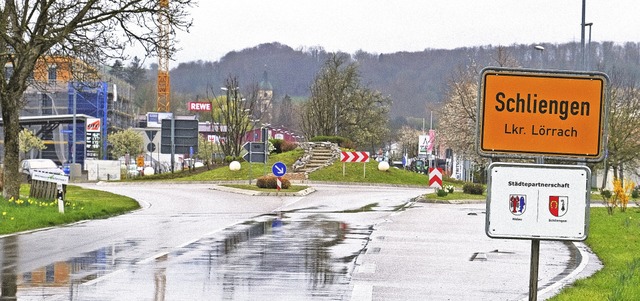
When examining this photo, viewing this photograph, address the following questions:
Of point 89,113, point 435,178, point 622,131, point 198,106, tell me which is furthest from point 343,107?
point 435,178

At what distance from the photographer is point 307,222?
86.4 ft

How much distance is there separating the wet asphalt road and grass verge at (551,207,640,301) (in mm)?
567

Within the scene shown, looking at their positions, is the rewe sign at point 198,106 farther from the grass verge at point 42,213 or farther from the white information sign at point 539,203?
the white information sign at point 539,203

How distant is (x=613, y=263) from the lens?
1653 centimetres

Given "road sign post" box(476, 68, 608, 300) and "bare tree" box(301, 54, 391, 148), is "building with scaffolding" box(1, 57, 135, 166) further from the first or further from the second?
"road sign post" box(476, 68, 608, 300)

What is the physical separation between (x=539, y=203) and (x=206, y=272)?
6.46m

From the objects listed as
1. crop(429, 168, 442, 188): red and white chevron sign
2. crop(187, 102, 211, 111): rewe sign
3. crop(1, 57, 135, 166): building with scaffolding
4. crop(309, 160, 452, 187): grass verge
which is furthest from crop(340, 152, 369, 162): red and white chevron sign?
crop(187, 102, 211, 111): rewe sign

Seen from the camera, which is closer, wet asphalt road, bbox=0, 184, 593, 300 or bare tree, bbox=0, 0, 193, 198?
wet asphalt road, bbox=0, 184, 593, 300

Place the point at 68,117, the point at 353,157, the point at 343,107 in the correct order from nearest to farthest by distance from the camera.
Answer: the point at 353,157, the point at 68,117, the point at 343,107

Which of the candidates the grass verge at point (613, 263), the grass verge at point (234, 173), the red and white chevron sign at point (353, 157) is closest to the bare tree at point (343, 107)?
the grass verge at point (234, 173)

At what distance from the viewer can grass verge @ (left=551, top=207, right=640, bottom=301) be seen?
11.9 metres

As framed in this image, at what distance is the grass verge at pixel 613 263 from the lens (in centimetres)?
1194

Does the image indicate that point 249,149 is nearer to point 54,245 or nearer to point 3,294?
point 54,245

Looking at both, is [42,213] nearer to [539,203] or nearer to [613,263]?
[613,263]
